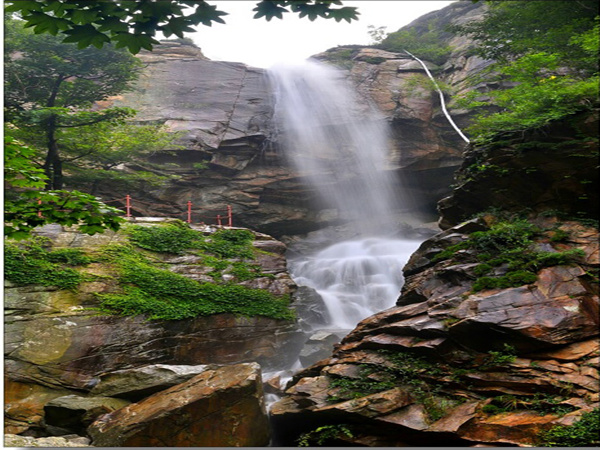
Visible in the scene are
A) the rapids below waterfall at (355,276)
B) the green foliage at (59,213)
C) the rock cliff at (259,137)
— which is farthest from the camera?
the rock cliff at (259,137)

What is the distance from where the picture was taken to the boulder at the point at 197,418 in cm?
487

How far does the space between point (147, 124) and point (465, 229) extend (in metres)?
9.15

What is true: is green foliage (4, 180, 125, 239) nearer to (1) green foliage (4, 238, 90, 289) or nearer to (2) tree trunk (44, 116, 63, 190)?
(1) green foliage (4, 238, 90, 289)

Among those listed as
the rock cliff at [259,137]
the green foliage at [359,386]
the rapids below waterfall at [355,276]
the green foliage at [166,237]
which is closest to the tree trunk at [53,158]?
the green foliage at [166,237]

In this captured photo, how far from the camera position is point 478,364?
521 cm

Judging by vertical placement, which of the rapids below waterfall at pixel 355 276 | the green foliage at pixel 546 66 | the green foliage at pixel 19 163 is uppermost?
the green foliage at pixel 546 66

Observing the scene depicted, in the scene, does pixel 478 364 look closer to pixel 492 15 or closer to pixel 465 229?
pixel 465 229

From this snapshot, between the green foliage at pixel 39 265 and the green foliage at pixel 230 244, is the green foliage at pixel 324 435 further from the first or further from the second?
the green foliage at pixel 230 244

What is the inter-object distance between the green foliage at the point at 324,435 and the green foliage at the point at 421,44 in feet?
60.6

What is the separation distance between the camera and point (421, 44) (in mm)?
20094

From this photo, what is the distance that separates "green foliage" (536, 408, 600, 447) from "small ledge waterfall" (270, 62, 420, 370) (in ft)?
35.3

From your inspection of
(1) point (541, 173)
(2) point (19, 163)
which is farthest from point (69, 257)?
(1) point (541, 173)

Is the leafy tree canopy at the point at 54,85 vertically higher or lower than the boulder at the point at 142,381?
higher

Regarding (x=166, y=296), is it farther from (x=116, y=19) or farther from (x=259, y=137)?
(x=259, y=137)
